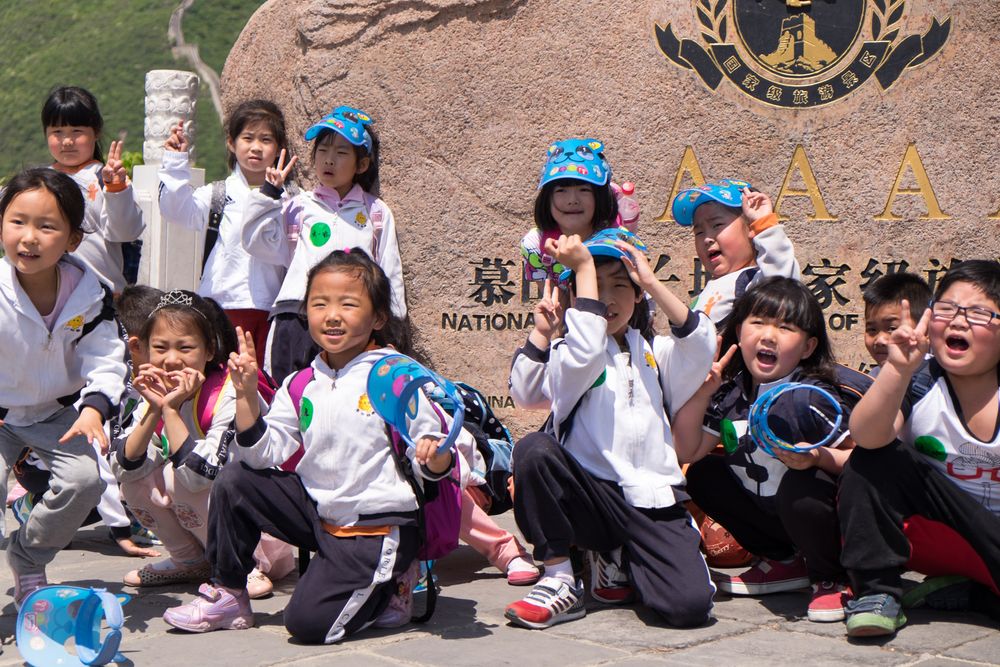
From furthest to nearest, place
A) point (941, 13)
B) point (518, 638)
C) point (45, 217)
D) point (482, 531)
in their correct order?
point (941, 13)
point (482, 531)
point (45, 217)
point (518, 638)

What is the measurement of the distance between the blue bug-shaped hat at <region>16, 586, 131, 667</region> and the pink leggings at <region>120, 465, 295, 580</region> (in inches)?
27.7

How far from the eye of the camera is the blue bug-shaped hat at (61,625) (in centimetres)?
288

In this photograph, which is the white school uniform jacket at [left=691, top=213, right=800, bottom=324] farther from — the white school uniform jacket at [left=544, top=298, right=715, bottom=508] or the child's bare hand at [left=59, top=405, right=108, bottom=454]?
the child's bare hand at [left=59, top=405, right=108, bottom=454]

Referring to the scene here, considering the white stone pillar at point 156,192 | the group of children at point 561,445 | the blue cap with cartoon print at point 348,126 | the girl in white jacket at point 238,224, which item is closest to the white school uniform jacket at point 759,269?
the group of children at point 561,445

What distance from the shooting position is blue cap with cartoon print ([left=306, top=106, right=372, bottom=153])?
4.41 meters

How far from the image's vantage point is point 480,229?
196 inches

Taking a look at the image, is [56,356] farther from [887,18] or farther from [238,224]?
[887,18]

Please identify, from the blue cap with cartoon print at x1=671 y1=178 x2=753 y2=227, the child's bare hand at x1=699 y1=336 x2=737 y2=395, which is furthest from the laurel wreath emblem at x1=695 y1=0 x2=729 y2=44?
the child's bare hand at x1=699 y1=336 x2=737 y2=395

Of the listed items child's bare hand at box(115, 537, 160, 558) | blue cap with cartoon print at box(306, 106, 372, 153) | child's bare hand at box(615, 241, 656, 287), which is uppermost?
blue cap with cartoon print at box(306, 106, 372, 153)

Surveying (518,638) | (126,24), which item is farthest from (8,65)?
(518,638)

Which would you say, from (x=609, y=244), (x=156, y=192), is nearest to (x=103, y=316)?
(x=609, y=244)

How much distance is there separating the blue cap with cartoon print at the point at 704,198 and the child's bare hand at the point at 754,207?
0.03 m

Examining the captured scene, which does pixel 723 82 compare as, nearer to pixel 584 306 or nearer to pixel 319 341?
pixel 584 306

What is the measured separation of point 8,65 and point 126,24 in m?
3.02
